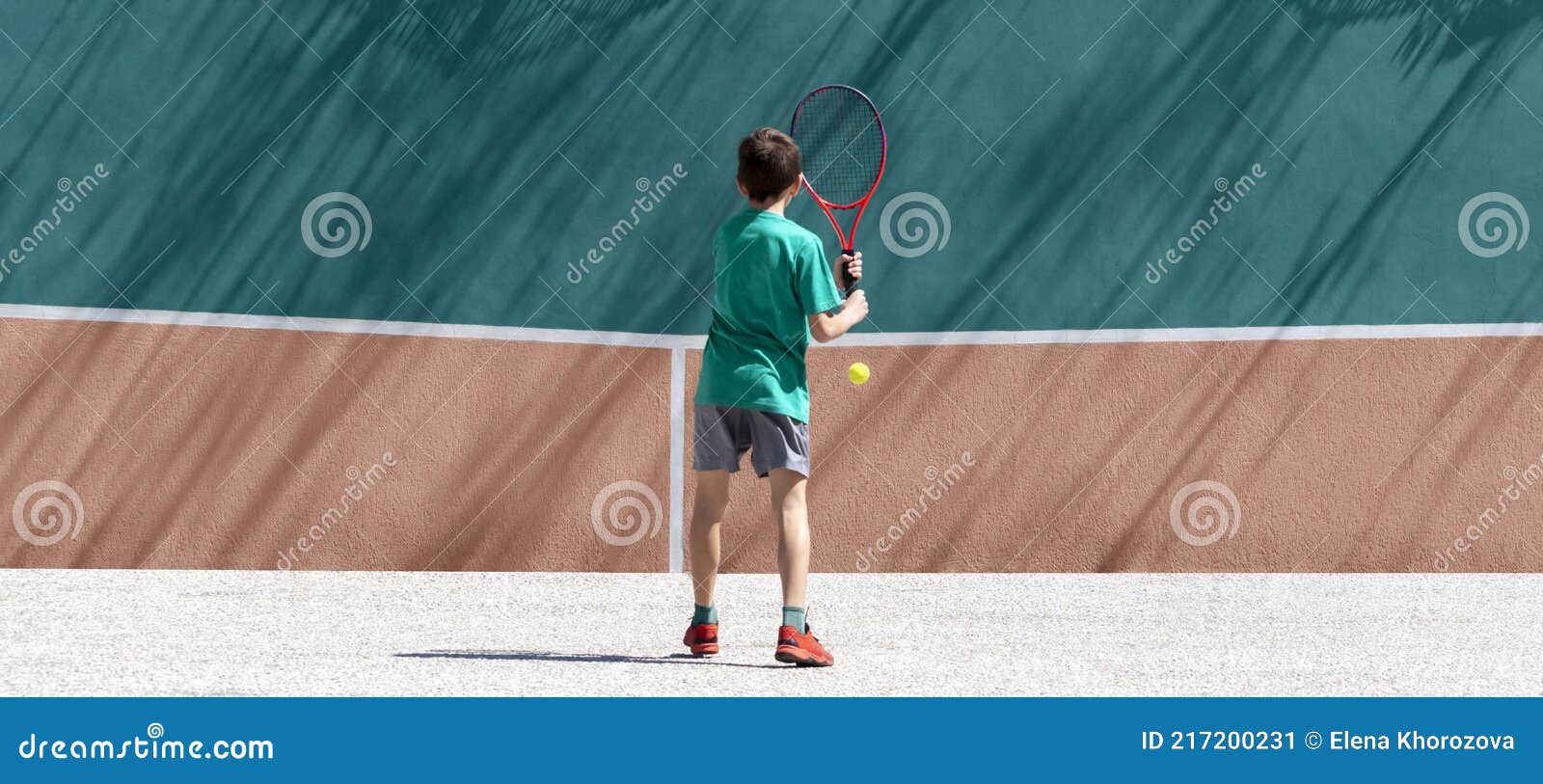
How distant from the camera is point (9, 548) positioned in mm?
7141

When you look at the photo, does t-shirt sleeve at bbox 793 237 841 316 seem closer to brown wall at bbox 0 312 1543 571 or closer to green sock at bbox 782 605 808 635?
green sock at bbox 782 605 808 635

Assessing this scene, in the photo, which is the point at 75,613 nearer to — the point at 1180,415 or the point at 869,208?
the point at 869,208

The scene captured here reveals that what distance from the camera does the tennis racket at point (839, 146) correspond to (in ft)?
22.8

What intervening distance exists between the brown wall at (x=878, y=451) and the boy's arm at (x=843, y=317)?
7.84 feet

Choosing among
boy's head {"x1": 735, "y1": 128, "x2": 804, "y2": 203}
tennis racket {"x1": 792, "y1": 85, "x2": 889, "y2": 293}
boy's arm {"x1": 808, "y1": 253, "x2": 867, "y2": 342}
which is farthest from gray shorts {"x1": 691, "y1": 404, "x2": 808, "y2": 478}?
tennis racket {"x1": 792, "y1": 85, "x2": 889, "y2": 293}

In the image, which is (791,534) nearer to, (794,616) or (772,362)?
(794,616)

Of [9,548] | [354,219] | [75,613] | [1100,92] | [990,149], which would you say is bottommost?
[9,548]

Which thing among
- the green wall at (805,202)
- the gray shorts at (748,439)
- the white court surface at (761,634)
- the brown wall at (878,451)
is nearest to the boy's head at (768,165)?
the gray shorts at (748,439)

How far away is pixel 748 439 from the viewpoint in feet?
16.0

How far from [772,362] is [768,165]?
582 mm

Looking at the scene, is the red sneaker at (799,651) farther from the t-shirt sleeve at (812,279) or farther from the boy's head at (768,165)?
the boy's head at (768,165)

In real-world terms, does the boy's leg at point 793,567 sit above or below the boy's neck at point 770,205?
below

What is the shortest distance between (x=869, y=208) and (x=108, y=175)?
3.29 metres

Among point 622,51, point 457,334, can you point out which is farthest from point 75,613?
point 622,51
